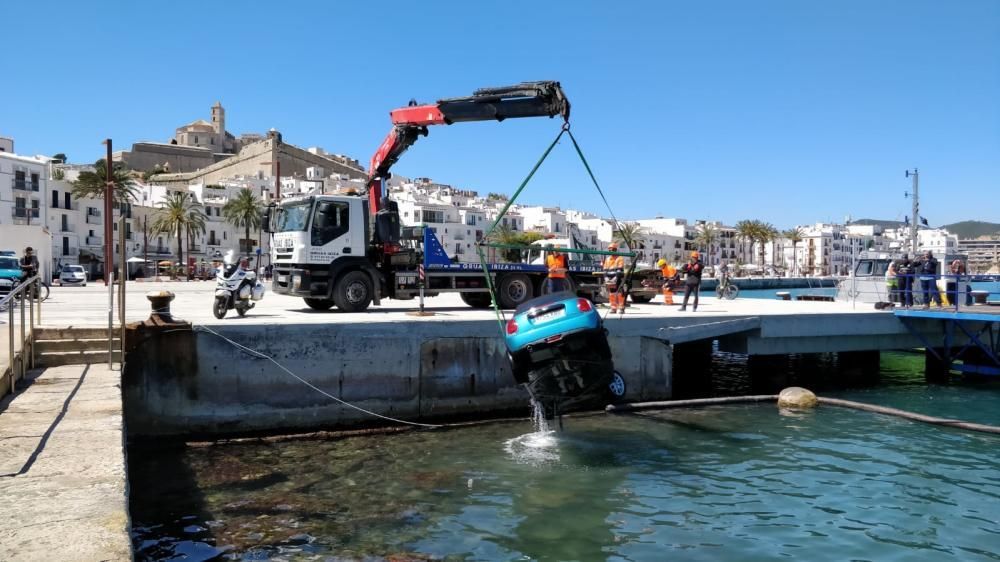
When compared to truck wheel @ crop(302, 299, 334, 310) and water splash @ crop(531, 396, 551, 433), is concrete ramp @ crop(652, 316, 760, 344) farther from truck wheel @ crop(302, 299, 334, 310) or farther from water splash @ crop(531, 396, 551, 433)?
truck wheel @ crop(302, 299, 334, 310)

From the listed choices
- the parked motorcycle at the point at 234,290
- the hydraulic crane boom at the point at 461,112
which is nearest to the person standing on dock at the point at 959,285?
the hydraulic crane boom at the point at 461,112

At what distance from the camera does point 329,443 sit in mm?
12984

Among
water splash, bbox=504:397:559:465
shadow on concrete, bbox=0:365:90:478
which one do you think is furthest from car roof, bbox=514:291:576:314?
shadow on concrete, bbox=0:365:90:478

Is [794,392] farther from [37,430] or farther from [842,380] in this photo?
[37,430]

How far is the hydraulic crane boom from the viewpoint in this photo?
628 inches

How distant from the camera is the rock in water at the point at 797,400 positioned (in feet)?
54.7

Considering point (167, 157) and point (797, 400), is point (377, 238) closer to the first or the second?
point (797, 400)

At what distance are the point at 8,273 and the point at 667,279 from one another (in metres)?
22.5

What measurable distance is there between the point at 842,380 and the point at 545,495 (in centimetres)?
1474

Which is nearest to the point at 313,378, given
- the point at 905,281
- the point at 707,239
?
the point at 905,281

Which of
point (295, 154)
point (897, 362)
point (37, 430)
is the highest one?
point (295, 154)

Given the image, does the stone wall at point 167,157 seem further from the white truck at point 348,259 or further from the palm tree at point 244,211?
the white truck at point 348,259

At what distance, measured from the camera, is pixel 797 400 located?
1673 cm

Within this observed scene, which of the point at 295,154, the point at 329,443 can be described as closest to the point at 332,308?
the point at 329,443
